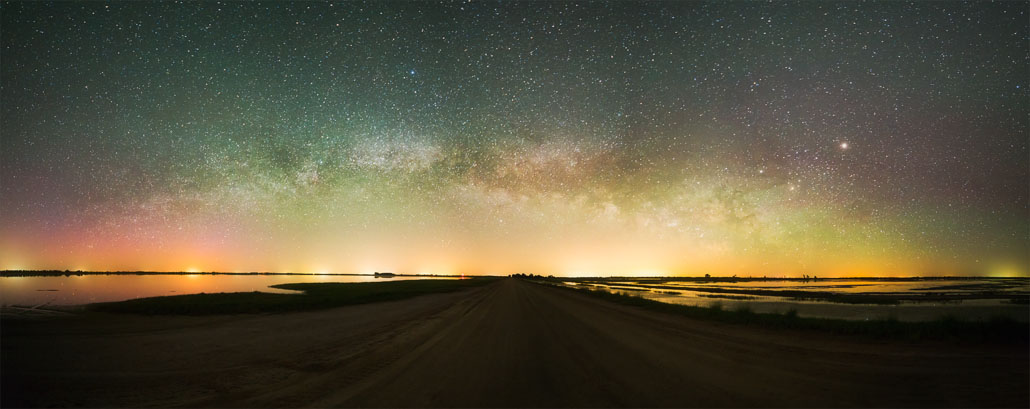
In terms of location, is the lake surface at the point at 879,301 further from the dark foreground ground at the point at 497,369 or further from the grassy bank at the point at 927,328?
the dark foreground ground at the point at 497,369

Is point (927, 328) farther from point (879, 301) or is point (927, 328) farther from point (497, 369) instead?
point (879, 301)

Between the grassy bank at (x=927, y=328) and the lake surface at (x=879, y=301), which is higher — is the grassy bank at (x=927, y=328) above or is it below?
above

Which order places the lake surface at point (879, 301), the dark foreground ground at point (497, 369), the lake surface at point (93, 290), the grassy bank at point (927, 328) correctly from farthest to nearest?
the lake surface at point (93, 290) < the lake surface at point (879, 301) < the grassy bank at point (927, 328) < the dark foreground ground at point (497, 369)

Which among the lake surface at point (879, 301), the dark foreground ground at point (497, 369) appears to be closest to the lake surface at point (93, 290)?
the dark foreground ground at point (497, 369)

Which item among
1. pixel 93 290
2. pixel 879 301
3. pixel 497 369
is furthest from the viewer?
pixel 93 290

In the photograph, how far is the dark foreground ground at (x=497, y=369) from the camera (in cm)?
605

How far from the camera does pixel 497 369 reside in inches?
313

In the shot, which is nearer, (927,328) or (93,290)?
(927,328)

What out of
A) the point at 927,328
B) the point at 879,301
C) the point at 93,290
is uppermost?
the point at 927,328

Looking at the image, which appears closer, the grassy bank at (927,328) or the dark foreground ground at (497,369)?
the dark foreground ground at (497,369)

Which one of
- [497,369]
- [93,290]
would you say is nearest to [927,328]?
[497,369]

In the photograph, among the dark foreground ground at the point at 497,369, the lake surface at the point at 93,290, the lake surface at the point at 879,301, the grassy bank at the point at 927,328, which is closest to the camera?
the dark foreground ground at the point at 497,369

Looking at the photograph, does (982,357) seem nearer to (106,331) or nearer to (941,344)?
(941,344)

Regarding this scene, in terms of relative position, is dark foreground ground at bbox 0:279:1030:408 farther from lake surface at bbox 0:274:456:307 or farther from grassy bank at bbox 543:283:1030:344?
lake surface at bbox 0:274:456:307
